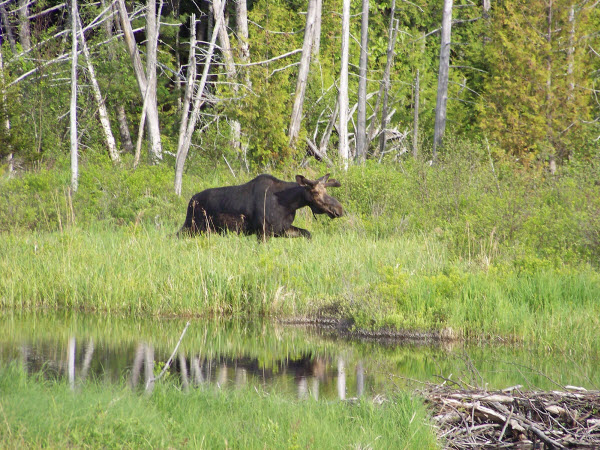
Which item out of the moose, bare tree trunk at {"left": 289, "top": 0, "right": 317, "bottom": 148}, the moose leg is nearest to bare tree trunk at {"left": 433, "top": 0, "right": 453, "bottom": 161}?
bare tree trunk at {"left": 289, "top": 0, "right": 317, "bottom": 148}

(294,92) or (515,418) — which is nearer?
(515,418)

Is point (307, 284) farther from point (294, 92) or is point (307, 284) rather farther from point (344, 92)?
point (294, 92)

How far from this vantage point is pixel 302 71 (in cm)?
2031

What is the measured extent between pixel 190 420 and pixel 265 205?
798 cm

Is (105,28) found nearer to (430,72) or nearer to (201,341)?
(430,72)

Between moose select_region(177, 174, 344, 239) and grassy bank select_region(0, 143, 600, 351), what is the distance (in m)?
0.38

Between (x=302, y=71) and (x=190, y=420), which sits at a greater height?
(x=302, y=71)

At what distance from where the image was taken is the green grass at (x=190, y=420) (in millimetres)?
4910

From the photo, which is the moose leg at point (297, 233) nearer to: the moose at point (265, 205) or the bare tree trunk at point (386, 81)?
the moose at point (265, 205)

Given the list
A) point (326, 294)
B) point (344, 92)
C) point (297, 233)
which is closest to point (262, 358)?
point (326, 294)

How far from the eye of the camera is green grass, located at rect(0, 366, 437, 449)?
4910 mm

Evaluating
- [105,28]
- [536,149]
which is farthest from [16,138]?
[536,149]

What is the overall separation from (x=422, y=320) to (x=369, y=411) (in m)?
3.66

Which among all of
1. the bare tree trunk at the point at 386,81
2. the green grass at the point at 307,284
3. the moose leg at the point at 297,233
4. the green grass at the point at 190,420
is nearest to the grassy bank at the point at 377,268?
the green grass at the point at 307,284
